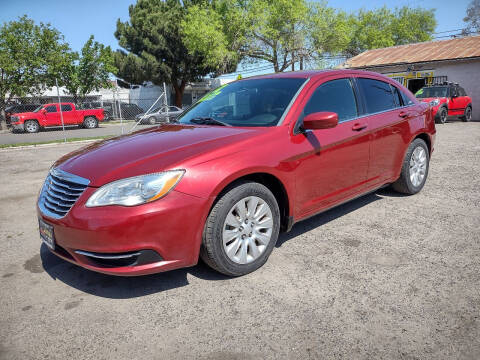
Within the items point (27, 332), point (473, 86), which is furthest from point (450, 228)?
point (473, 86)

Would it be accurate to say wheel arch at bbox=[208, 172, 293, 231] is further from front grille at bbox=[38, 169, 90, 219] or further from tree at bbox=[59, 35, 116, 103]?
tree at bbox=[59, 35, 116, 103]

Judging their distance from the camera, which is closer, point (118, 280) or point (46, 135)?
point (118, 280)

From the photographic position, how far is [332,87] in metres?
3.74

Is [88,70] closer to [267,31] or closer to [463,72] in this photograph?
[267,31]

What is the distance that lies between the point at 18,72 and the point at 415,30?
1894 inches

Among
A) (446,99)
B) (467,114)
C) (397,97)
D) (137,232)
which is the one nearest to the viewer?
(137,232)

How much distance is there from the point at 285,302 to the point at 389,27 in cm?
5506

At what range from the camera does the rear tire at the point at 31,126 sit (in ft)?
72.2

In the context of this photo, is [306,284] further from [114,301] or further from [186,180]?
[114,301]

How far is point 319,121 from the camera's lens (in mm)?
3096

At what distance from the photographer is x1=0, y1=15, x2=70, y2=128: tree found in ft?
85.0

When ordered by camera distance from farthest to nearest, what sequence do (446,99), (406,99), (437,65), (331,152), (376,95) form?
(437,65), (446,99), (406,99), (376,95), (331,152)

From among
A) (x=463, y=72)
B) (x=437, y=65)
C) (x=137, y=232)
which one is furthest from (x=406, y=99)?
(x=437, y=65)

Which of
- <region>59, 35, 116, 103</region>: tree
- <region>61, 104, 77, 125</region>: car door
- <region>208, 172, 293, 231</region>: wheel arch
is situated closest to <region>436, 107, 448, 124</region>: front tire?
<region>208, 172, 293, 231</region>: wheel arch
